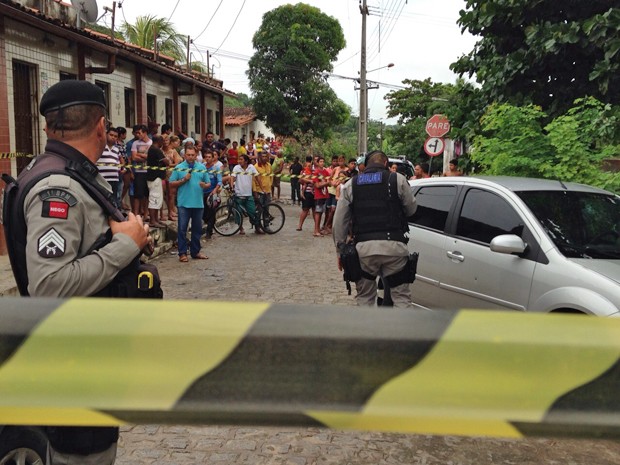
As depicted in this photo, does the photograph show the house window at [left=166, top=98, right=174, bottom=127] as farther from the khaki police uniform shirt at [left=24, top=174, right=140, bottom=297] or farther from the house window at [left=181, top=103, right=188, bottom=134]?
the khaki police uniform shirt at [left=24, top=174, right=140, bottom=297]

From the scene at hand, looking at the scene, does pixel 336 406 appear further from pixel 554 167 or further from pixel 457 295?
pixel 554 167

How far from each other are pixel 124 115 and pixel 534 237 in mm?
14663

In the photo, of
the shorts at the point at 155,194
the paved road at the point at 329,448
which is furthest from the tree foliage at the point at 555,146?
the shorts at the point at 155,194

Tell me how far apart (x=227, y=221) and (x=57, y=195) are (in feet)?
41.0

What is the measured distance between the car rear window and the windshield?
862 mm

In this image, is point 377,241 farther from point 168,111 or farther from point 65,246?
point 168,111

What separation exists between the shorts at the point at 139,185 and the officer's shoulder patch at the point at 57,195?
31.8ft

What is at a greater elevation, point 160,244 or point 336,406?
point 336,406

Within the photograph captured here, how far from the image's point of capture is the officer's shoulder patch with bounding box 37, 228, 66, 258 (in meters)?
2.00

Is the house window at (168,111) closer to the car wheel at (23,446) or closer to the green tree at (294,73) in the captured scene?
the green tree at (294,73)

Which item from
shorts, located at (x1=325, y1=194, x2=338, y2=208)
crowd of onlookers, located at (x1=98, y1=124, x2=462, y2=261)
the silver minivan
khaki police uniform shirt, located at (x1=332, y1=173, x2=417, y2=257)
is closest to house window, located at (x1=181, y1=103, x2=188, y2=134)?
crowd of onlookers, located at (x1=98, y1=124, x2=462, y2=261)

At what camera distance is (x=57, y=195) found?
2057 mm

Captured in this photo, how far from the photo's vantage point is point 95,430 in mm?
2062

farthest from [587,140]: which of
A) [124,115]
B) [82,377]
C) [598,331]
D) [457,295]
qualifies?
[124,115]
